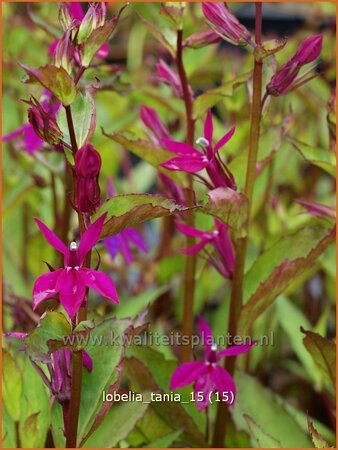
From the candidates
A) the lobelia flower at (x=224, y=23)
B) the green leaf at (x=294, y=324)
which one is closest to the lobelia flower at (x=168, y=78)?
the lobelia flower at (x=224, y=23)

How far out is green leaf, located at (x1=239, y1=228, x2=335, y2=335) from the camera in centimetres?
68

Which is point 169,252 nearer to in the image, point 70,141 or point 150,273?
point 150,273

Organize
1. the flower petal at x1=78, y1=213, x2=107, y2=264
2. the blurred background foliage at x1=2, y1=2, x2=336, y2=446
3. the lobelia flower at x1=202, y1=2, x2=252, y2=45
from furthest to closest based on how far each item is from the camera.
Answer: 1. the blurred background foliage at x1=2, y1=2, x2=336, y2=446
2. the lobelia flower at x1=202, y1=2, x2=252, y2=45
3. the flower petal at x1=78, y1=213, x2=107, y2=264

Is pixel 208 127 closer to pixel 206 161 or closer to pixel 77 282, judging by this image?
pixel 206 161

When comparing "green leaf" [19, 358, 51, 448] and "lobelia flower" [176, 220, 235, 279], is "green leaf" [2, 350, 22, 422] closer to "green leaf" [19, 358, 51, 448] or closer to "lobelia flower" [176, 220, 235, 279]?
"green leaf" [19, 358, 51, 448]

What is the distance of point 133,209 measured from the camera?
522 millimetres

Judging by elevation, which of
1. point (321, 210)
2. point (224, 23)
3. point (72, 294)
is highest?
point (224, 23)

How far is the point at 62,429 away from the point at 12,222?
A: 2.35 ft

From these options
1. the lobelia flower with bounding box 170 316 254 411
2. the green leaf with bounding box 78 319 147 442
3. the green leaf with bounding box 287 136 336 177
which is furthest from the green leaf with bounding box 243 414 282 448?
the green leaf with bounding box 287 136 336 177

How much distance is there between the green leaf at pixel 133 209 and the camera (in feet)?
1.72

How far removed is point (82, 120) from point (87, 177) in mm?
54

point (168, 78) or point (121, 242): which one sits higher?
point (168, 78)

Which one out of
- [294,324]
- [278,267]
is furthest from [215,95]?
[294,324]

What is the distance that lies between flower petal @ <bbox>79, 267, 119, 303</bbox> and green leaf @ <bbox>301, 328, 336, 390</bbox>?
203 millimetres
